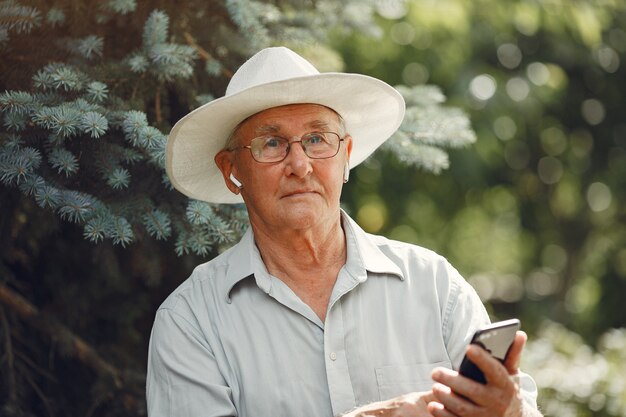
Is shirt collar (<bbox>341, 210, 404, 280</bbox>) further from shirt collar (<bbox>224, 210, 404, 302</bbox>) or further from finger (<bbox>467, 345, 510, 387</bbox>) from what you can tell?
finger (<bbox>467, 345, 510, 387</bbox>)

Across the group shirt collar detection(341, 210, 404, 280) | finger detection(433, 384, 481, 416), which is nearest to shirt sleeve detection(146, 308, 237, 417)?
shirt collar detection(341, 210, 404, 280)

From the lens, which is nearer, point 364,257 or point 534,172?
point 364,257

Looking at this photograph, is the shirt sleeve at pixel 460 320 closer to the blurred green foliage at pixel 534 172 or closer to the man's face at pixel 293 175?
the man's face at pixel 293 175

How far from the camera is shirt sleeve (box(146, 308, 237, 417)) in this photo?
245 cm

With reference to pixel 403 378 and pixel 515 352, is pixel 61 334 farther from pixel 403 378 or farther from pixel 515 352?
pixel 515 352

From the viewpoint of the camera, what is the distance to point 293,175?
2.61 meters

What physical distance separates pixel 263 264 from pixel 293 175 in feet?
0.92

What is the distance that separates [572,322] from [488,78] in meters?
2.52

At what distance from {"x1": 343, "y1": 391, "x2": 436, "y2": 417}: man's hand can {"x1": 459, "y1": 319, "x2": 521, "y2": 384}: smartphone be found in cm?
20

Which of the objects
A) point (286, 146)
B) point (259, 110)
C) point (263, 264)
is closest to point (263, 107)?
point (259, 110)

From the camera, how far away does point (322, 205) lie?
2639mm

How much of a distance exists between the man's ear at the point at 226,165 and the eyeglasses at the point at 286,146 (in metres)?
0.16

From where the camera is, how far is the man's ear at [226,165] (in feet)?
9.23

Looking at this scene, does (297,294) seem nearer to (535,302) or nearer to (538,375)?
(538,375)
